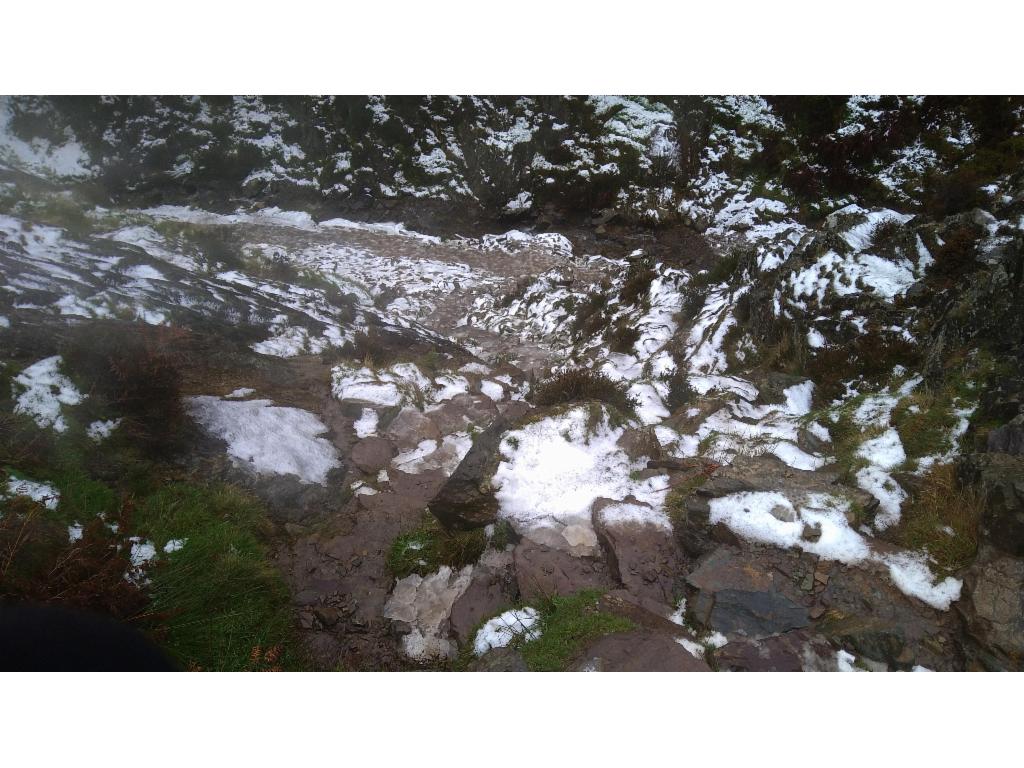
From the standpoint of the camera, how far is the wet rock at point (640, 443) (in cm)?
444

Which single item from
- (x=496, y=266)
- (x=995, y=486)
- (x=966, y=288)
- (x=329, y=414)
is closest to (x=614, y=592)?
(x=995, y=486)

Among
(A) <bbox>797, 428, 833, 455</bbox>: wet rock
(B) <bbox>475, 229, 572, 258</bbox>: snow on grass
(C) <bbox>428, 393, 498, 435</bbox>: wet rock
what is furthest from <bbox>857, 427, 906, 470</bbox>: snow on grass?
(B) <bbox>475, 229, 572, 258</bbox>: snow on grass

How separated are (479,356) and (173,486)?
5.71 m

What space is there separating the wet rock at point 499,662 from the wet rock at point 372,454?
2647 millimetres

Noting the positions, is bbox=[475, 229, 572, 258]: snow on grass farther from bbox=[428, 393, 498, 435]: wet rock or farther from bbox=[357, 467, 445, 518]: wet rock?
bbox=[357, 467, 445, 518]: wet rock

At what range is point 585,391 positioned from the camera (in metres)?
5.55

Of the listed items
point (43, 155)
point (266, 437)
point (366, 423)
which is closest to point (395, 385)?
point (366, 423)

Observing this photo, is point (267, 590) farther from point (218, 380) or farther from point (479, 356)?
point (479, 356)

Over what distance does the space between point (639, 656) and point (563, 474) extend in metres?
1.85

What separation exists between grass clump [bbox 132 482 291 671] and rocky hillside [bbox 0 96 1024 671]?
0.07ft

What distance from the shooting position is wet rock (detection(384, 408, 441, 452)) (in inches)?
217

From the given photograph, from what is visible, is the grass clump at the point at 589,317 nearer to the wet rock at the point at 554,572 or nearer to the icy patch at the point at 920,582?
the wet rock at the point at 554,572

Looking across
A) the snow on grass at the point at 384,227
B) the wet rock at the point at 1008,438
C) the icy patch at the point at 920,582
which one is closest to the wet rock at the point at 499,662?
the icy patch at the point at 920,582

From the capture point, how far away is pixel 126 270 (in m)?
7.20
